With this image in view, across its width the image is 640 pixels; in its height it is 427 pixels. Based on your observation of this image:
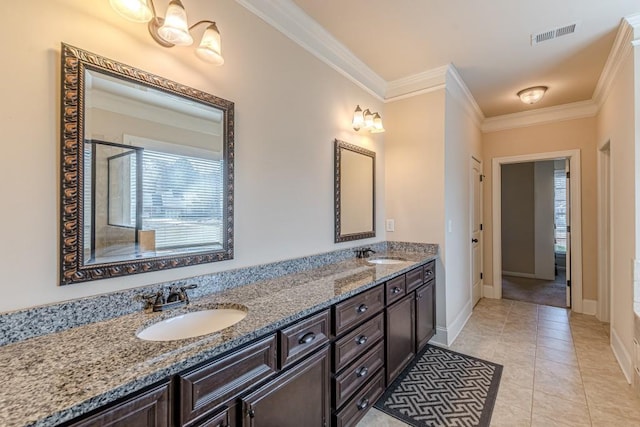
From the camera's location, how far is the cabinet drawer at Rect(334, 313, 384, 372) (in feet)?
5.12

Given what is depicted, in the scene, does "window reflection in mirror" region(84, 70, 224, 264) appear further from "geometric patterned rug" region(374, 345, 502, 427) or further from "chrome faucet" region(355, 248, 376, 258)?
"geometric patterned rug" region(374, 345, 502, 427)

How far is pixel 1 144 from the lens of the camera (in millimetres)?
979

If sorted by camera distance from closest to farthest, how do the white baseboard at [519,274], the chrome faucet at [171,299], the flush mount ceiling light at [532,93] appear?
the chrome faucet at [171,299] → the flush mount ceiling light at [532,93] → the white baseboard at [519,274]

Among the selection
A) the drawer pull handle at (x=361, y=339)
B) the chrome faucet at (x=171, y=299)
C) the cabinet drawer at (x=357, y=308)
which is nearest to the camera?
the chrome faucet at (x=171, y=299)

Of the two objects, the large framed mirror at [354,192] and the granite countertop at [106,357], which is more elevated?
the large framed mirror at [354,192]

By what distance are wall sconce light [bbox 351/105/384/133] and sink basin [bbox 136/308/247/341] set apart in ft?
6.38

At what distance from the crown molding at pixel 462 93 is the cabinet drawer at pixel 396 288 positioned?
2.01 metres

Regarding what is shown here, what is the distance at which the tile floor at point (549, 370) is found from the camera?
6.17 feet

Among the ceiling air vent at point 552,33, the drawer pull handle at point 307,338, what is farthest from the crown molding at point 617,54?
the drawer pull handle at point 307,338

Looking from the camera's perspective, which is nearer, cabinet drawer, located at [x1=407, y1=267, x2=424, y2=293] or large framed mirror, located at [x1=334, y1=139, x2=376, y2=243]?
cabinet drawer, located at [x1=407, y1=267, x2=424, y2=293]

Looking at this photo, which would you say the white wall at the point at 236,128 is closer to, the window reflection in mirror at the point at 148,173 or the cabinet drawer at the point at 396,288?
the window reflection in mirror at the point at 148,173

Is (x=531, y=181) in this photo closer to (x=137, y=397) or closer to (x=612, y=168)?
(x=612, y=168)

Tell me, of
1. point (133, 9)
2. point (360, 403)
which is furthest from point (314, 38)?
point (360, 403)

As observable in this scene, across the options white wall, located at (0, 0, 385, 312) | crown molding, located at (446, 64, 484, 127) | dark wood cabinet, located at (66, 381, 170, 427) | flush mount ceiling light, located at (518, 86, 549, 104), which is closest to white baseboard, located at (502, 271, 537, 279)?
crown molding, located at (446, 64, 484, 127)
